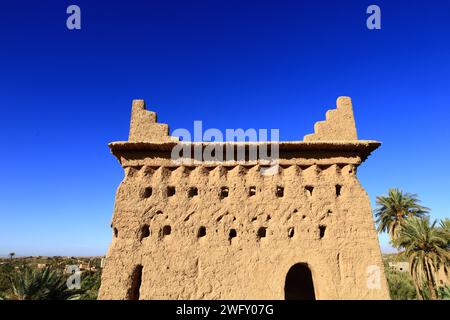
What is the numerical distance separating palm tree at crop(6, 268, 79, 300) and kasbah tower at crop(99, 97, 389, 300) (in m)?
5.13

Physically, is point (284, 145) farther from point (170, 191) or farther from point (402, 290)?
point (402, 290)

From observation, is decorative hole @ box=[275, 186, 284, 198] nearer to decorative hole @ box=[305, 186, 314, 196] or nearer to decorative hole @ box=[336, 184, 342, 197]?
decorative hole @ box=[305, 186, 314, 196]

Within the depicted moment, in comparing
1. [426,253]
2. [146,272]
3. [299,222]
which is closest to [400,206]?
[426,253]

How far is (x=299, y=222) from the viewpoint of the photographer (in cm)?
1003

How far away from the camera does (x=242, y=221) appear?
Answer: 1002cm

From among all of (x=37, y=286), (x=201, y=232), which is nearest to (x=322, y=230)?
(x=201, y=232)

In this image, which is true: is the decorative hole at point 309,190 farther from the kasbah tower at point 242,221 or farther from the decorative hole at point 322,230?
the decorative hole at point 322,230

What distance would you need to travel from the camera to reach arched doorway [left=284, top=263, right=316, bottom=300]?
12.8 m

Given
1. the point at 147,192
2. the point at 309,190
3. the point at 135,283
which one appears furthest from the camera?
the point at 309,190

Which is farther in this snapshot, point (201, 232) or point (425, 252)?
point (425, 252)

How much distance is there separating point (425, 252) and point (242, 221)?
51.3 feet

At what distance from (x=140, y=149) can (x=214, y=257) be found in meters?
4.79

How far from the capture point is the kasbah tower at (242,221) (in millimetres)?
9367

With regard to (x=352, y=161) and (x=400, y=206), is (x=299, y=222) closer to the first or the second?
(x=352, y=161)
